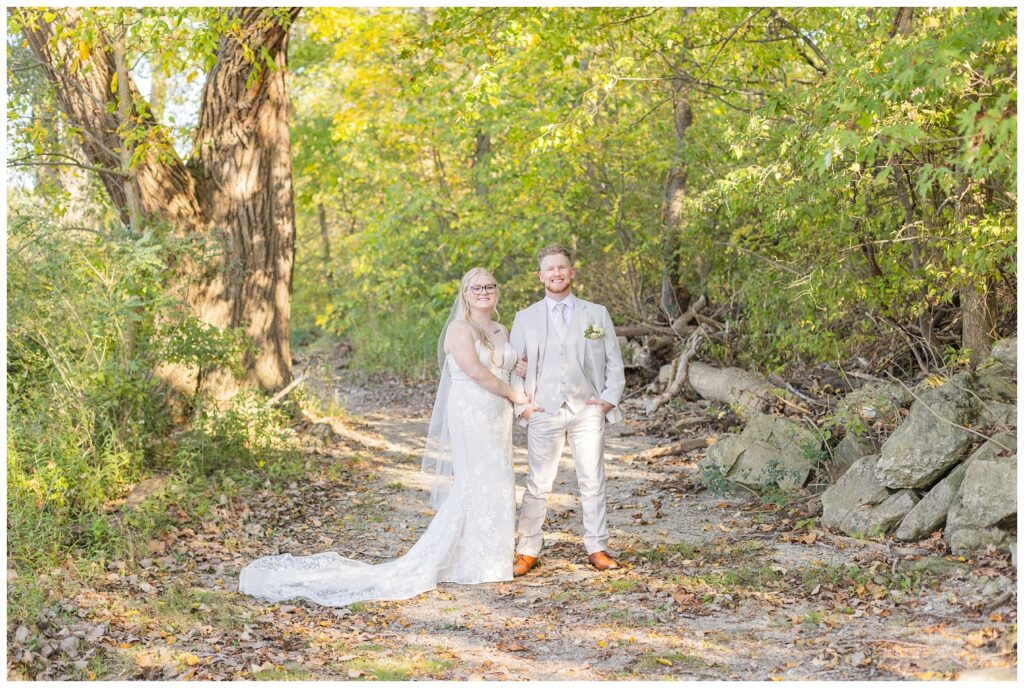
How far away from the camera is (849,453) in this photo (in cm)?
830

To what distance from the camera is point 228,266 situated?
35.2 feet

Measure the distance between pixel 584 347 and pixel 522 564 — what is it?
1.57 meters

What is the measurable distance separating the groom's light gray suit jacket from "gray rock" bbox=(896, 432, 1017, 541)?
7.20 feet

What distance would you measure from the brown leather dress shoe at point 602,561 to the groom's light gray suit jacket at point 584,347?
948mm

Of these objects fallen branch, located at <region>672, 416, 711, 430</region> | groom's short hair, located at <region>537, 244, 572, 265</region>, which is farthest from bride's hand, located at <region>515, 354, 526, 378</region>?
fallen branch, located at <region>672, 416, 711, 430</region>

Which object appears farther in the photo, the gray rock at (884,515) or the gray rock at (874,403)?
the gray rock at (874,403)

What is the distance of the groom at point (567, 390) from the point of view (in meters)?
6.66

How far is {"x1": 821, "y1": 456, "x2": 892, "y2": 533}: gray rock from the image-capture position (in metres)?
7.30

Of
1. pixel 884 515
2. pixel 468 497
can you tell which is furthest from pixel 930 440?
pixel 468 497

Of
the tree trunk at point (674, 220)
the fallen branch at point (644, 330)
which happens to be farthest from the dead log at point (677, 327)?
the tree trunk at point (674, 220)

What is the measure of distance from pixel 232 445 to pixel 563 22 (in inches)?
203

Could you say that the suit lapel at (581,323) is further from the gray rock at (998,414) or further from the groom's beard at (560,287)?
the gray rock at (998,414)

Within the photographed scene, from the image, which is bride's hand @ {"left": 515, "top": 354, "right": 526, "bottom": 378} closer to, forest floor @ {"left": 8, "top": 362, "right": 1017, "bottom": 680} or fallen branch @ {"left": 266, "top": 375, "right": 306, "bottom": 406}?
forest floor @ {"left": 8, "top": 362, "right": 1017, "bottom": 680}

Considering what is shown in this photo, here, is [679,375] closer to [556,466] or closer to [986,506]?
[556,466]
